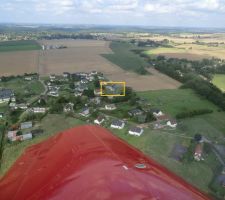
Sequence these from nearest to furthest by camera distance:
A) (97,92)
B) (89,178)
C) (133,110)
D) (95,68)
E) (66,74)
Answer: (89,178) → (133,110) → (97,92) → (66,74) → (95,68)

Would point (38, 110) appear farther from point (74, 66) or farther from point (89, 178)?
point (74, 66)

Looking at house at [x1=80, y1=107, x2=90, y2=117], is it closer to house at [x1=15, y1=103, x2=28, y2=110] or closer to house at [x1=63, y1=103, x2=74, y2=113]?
house at [x1=63, y1=103, x2=74, y2=113]

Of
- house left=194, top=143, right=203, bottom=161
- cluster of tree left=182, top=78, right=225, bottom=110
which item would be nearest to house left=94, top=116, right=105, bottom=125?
house left=194, top=143, right=203, bottom=161

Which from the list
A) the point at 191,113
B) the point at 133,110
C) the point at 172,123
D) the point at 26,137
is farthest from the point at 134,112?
the point at 26,137

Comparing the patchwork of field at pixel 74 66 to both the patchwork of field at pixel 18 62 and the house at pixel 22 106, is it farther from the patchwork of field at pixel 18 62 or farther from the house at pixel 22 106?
the house at pixel 22 106

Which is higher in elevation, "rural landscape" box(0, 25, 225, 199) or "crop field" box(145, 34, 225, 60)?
"crop field" box(145, 34, 225, 60)

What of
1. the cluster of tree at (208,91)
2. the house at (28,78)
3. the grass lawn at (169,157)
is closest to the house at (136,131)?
the grass lawn at (169,157)

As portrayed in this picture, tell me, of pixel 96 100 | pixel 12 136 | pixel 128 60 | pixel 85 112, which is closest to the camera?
pixel 12 136
